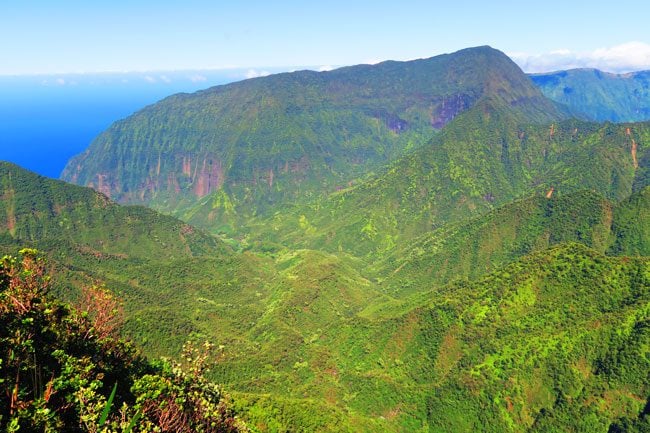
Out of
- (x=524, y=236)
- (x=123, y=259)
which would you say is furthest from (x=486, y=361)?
(x=123, y=259)

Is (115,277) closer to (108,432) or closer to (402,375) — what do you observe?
(402,375)

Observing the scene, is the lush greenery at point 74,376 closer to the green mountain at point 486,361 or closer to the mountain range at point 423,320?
the mountain range at point 423,320

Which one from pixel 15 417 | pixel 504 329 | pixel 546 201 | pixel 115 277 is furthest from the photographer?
pixel 546 201

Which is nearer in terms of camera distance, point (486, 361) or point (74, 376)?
point (74, 376)

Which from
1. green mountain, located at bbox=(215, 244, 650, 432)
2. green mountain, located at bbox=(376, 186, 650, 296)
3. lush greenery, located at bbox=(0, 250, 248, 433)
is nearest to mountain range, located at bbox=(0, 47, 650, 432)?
green mountain, located at bbox=(215, 244, 650, 432)

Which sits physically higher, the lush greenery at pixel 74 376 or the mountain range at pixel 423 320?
the lush greenery at pixel 74 376

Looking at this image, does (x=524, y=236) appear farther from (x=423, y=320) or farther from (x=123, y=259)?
(x=123, y=259)

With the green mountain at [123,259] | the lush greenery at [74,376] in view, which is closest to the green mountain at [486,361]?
the green mountain at [123,259]

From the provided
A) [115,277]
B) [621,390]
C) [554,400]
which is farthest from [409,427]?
[115,277]
